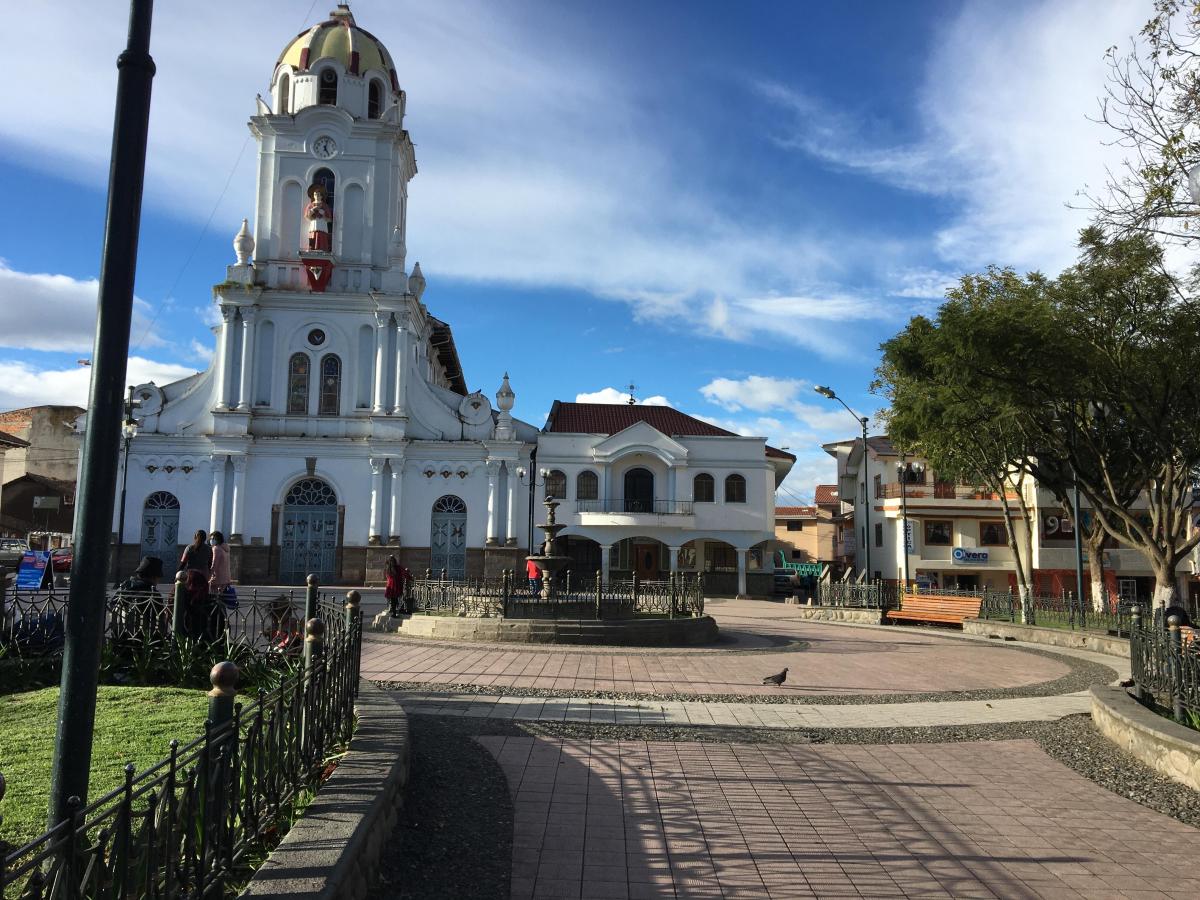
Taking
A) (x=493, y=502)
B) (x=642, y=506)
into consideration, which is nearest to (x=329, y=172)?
(x=493, y=502)

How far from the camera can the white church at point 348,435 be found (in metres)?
36.0

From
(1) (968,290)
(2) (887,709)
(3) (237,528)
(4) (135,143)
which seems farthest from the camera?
(3) (237,528)

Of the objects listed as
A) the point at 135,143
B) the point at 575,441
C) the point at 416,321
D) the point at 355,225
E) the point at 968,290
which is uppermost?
the point at 355,225

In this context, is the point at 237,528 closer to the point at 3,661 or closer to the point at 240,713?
the point at 3,661

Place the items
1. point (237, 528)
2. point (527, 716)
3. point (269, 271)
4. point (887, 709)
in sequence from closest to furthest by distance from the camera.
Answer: point (527, 716)
point (887, 709)
point (237, 528)
point (269, 271)

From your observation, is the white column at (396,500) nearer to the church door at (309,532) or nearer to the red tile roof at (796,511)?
the church door at (309,532)

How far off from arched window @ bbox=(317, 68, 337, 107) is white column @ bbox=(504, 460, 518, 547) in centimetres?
1840

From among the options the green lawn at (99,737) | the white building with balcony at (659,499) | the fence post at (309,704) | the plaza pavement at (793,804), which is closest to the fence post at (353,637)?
the fence post at (309,704)

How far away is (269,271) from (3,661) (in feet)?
102

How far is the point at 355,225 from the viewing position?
38656 mm

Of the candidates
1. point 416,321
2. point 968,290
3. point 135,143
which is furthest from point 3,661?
point 416,321

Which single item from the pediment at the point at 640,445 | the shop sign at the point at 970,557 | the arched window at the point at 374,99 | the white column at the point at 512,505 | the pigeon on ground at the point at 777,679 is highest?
the arched window at the point at 374,99

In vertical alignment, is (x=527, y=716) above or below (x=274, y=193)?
below

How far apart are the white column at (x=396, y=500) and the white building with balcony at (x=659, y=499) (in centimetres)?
602
